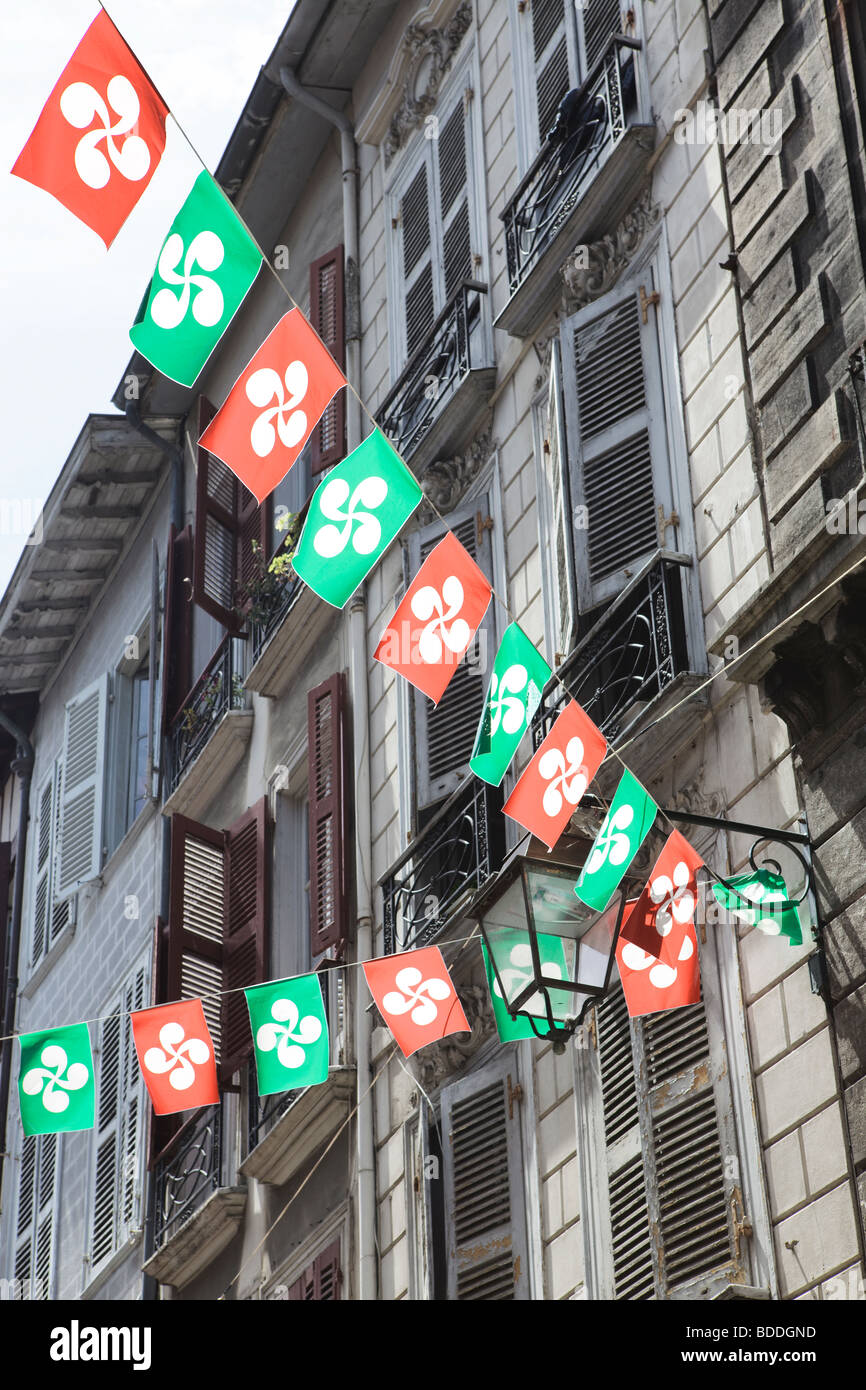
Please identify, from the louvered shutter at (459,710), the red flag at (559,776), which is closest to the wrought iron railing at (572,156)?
the louvered shutter at (459,710)

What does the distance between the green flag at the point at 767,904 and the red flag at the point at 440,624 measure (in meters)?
1.49

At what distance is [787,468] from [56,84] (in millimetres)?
3332

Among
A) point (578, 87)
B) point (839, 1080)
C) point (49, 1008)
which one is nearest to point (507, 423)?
point (578, 87)

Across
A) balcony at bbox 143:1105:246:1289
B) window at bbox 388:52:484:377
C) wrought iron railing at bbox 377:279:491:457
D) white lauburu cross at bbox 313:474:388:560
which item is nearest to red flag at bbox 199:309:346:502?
white lauburu cross at bbox 313:474:388:560

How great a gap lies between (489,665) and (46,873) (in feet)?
29.4

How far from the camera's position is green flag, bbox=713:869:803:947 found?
8.05m

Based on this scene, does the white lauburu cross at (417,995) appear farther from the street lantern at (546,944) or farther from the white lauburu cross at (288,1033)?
the street lantern at (546,944)

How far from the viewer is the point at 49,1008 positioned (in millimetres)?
18938

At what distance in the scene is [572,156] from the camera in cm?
1167

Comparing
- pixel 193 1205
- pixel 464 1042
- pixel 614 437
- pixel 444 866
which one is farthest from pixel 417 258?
pixel 193 1205

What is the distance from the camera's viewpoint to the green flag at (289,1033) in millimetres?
10148

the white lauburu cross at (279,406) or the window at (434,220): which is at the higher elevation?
the window at (434,220)

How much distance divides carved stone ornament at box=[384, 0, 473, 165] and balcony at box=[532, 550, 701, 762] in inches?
233

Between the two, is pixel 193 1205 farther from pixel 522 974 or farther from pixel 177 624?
pixel 522 974
